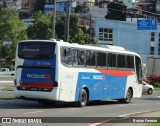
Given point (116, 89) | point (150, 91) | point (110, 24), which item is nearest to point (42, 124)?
point (116, 89)

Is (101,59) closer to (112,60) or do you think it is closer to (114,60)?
(112,60)

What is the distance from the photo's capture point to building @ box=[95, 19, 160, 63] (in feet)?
322

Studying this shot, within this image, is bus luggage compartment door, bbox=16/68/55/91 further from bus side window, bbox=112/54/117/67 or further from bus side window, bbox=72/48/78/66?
bus side window, bbox=112/54/117/67

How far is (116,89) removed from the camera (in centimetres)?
2842

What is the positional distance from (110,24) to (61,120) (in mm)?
82662

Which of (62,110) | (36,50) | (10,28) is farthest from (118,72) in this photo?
(10,28)

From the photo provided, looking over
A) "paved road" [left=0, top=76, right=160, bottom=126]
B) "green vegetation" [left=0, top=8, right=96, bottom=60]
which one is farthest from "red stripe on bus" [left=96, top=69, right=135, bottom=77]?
"green vegetation" [left=0, top=8, right=96, bottom=60]

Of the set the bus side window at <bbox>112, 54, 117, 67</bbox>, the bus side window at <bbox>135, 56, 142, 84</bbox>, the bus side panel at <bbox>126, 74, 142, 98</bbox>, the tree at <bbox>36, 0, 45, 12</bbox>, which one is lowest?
the tree at <bbox>36, 0, 45, 12</bbox>

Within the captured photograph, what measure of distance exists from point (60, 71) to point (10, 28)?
56.2 meters

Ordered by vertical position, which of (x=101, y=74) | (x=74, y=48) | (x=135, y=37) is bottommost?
(x=135, y=37)

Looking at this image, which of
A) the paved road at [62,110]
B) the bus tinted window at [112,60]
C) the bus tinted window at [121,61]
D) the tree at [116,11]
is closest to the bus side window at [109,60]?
the bus tinted window at [112,60]

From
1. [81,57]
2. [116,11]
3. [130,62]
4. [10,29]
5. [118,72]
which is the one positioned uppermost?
[81,57]

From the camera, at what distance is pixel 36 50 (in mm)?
23453

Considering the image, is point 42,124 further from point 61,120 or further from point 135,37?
point 135,37
